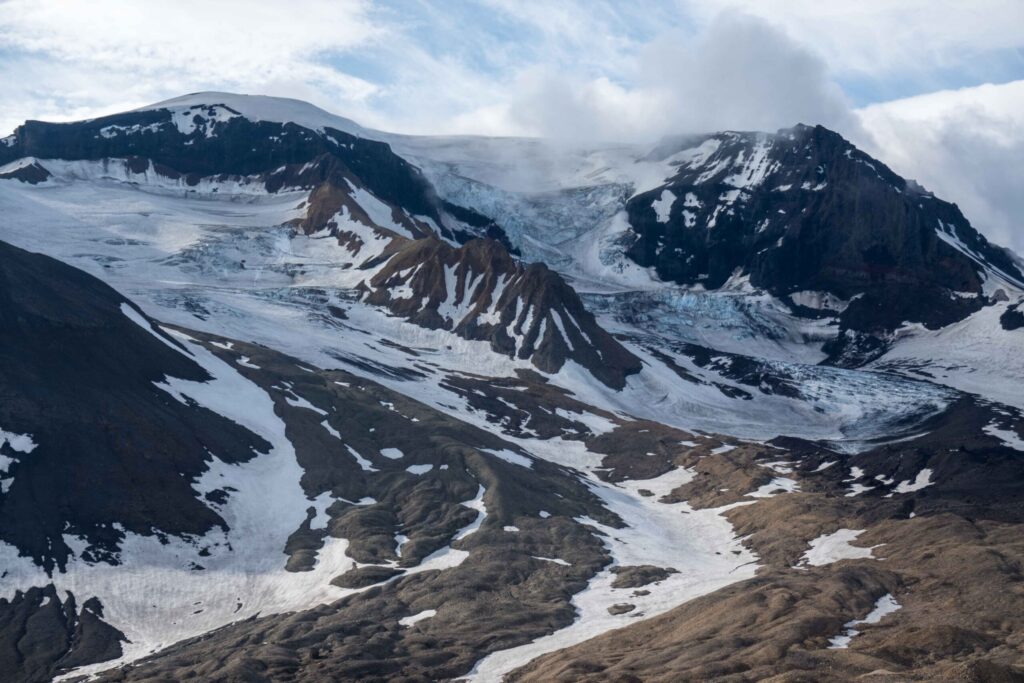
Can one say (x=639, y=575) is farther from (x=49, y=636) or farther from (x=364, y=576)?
(x=49, y=636)

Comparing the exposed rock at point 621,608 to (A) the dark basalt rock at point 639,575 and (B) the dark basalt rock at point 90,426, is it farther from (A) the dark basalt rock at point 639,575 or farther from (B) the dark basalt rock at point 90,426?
(B) the dark basalt rock at point 90,426

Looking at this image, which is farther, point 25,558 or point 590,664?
point 25,558

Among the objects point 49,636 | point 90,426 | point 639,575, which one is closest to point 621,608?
point 639,575

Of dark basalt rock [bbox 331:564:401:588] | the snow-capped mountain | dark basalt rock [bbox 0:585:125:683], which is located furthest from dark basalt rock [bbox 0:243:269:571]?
dark basalt rock [bbox 331:564:401:588]

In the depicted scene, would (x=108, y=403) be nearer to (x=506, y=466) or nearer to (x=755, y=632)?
(x=506, y=466)

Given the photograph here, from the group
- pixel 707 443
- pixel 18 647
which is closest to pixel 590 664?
pixel 18 647

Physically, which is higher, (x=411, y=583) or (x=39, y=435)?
(x=39, y=435)

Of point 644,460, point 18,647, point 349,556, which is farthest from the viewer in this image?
point 644,460

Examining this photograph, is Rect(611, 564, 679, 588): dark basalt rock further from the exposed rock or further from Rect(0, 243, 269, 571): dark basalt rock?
Rect(0, 243, 269, 571): dark basalt rock

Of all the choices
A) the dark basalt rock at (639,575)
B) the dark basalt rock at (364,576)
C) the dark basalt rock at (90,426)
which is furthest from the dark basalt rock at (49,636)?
the dark basalt rock at (639,575)
